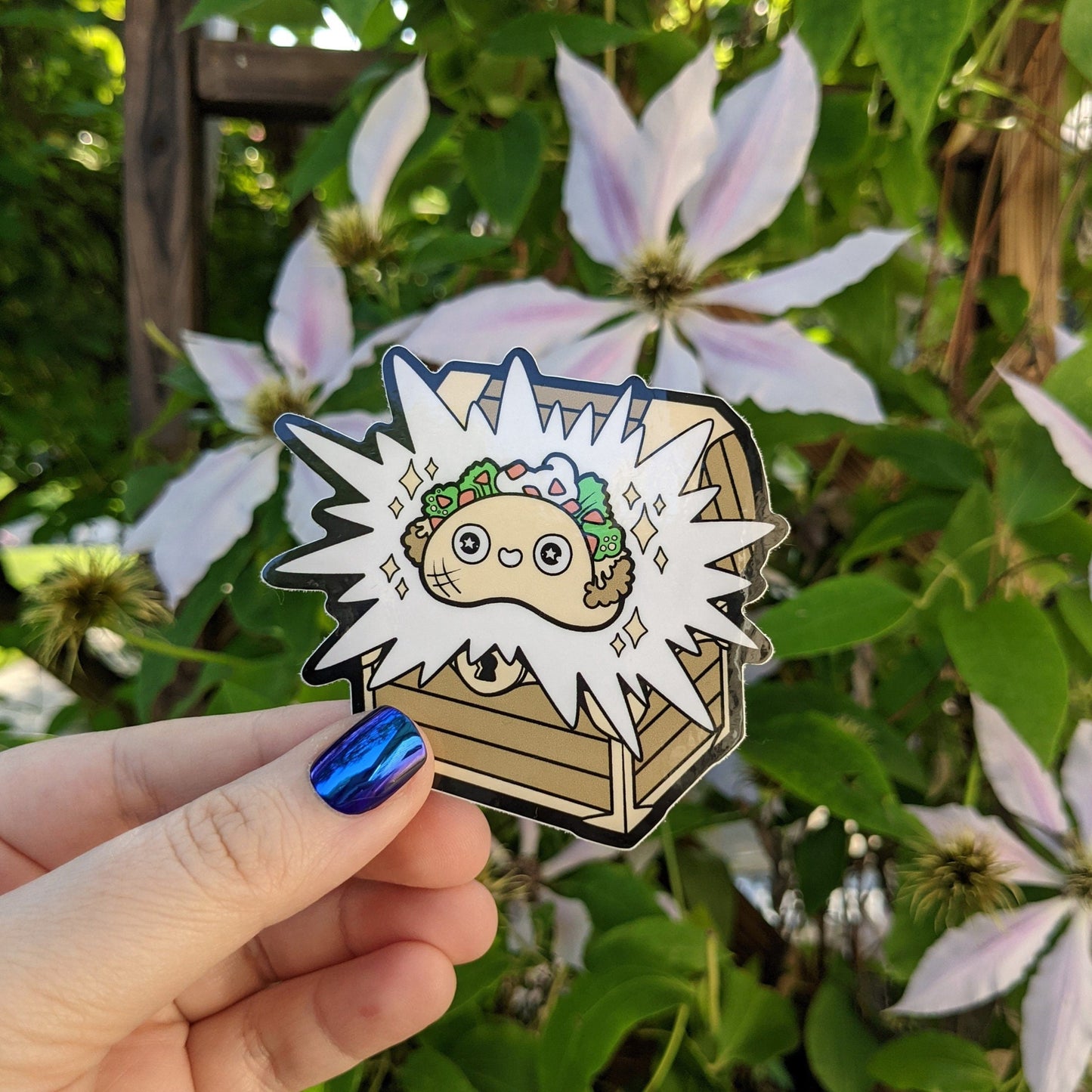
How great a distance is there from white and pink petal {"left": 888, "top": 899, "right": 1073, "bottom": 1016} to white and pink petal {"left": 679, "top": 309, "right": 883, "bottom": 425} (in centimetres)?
23

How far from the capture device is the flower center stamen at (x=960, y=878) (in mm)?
368

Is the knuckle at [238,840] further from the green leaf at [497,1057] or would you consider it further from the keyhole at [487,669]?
the green leaf at [497,1057]

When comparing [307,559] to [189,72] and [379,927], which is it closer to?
[379,927]

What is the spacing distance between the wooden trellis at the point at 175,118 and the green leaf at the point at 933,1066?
59 cm

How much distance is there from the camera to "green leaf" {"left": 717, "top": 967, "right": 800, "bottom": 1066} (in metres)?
0.40

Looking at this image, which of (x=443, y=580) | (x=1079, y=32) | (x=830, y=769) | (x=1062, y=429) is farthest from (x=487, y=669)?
(x=1079, y=32)

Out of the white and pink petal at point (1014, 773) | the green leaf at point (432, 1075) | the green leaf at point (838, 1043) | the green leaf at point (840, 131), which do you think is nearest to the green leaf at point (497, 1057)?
the green leaf at point (432, 1075)

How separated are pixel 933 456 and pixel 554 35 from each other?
258 millimetres

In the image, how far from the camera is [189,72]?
0.59m

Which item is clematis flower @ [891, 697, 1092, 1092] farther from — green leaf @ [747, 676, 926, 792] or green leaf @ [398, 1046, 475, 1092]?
green leaf @ [398, 1046, 475, 1092]

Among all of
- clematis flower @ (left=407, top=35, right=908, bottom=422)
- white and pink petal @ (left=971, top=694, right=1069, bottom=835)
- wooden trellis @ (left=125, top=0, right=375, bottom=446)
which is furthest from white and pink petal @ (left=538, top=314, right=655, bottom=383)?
wooden trellis @ (left=125, top=0, right=375, bottom=446)

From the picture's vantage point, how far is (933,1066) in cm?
37

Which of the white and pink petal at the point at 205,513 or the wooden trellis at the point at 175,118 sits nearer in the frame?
the white and pink petal at the point at 205,513

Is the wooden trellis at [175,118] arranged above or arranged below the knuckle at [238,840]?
above
